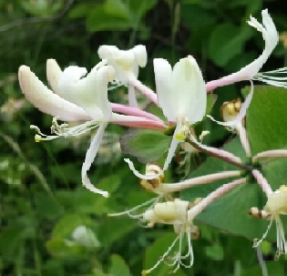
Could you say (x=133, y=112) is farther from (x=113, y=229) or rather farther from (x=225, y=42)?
(x=225, y=42)

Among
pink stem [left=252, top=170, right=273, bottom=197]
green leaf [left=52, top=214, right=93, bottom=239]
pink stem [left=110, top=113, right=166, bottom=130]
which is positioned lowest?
green leaf [left=52, top=214, right=93, bottom=239]

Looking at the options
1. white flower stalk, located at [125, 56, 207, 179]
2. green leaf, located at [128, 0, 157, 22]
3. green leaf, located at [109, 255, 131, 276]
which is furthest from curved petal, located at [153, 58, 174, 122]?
green leaf, located at [128, 0, 157, 22]

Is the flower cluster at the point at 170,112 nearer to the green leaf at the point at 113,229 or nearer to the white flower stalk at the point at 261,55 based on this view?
the white flower stalk at the point at 261,55

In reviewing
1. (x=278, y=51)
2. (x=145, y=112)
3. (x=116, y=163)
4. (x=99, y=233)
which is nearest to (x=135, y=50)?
(x=145, y=112)

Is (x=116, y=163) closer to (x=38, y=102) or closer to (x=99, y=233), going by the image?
(x=99, y=233)

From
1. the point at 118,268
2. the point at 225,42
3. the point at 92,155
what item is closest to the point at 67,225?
the point at 118,268

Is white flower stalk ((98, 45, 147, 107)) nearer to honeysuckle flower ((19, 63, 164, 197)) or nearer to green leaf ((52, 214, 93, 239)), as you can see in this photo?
honeysuckle flower ((19, 63, 164, 197))
